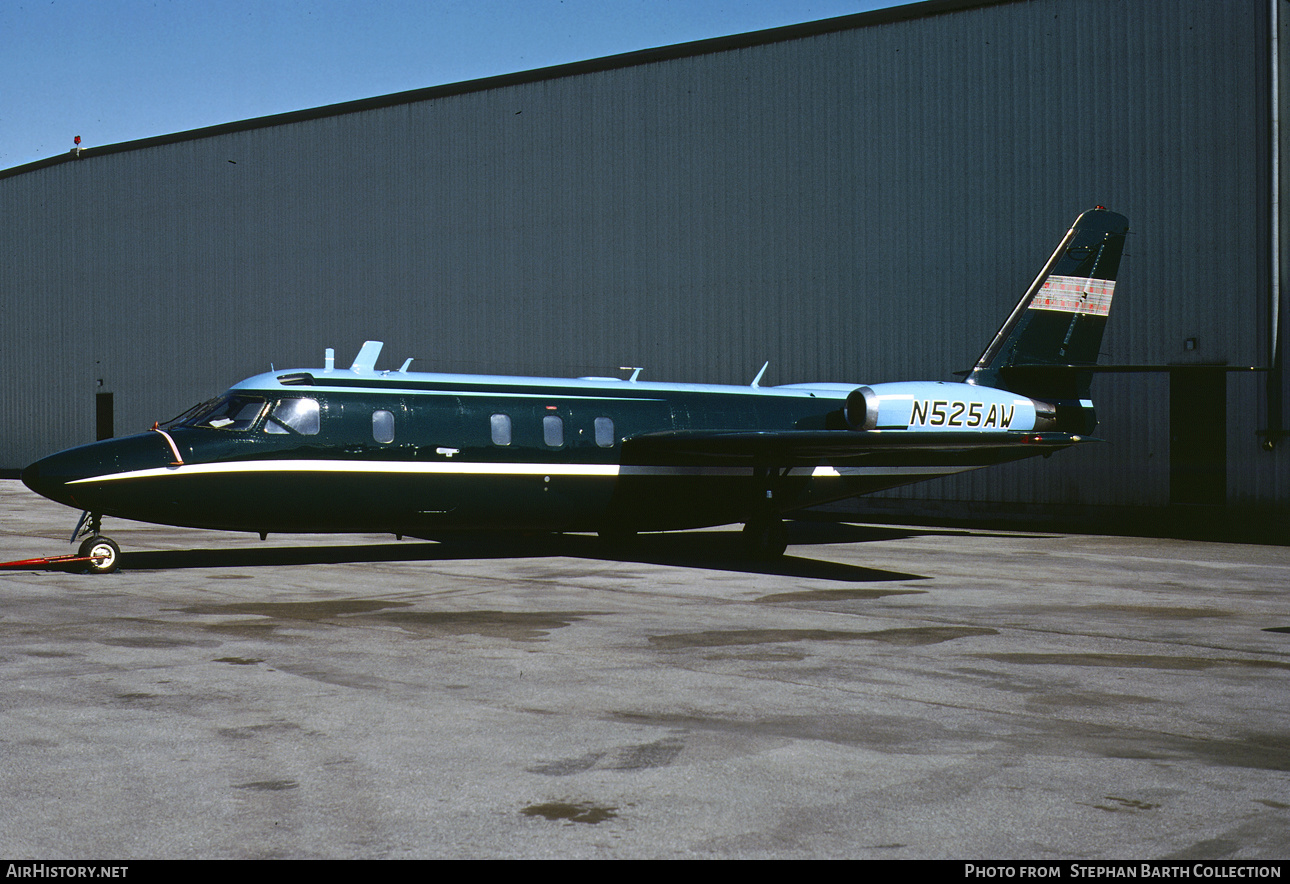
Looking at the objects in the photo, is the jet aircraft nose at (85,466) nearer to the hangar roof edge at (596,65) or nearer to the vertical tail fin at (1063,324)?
the vertical tail fin at (1063,324)

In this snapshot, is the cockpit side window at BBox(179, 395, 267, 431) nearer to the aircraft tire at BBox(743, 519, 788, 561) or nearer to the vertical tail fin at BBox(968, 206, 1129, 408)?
the aircraft tire at BBox(743, 519, 788, 561)

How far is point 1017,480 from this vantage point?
26.0 metres

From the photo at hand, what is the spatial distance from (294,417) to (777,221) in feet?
53.9

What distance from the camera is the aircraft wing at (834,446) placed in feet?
52.7

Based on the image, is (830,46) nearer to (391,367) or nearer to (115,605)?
(391,367)

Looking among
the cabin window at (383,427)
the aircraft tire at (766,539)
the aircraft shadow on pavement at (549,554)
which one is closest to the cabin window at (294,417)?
the cabin window at (383,427)

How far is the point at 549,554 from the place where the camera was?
18.1 meters

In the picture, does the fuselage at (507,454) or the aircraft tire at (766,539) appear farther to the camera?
the aircraft tire at (766,539)

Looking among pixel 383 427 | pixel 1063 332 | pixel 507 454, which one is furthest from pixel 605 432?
pixel 1063 332

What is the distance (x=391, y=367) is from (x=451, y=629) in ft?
83.5

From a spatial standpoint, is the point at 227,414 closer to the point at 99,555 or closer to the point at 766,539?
the point at 99,555

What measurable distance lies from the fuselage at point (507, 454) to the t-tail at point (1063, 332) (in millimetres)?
1347

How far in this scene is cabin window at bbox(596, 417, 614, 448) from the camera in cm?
1786

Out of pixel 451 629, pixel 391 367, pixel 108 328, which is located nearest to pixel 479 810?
pixel 451 629
